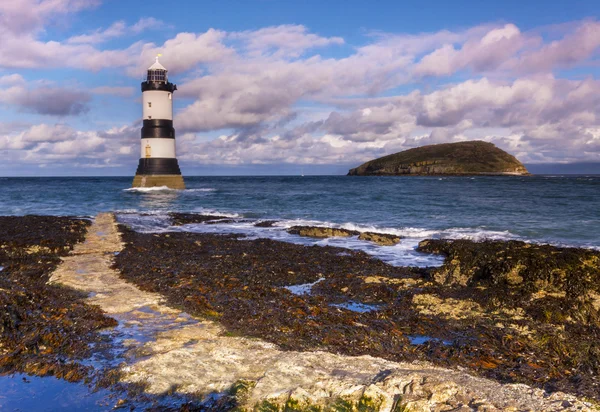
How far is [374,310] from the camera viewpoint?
8.66m

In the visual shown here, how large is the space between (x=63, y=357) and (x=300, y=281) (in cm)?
612

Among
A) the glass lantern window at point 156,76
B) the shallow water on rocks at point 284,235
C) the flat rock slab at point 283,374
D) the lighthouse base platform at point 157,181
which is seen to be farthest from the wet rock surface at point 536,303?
the glass lantern window at point 156,76

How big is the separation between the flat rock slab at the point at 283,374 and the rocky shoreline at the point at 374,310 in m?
0.07

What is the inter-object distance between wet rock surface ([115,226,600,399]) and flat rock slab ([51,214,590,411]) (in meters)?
0.58

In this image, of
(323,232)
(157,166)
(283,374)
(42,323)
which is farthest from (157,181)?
(283,374)

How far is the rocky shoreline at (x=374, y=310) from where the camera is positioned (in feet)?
19.5

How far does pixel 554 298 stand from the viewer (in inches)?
348

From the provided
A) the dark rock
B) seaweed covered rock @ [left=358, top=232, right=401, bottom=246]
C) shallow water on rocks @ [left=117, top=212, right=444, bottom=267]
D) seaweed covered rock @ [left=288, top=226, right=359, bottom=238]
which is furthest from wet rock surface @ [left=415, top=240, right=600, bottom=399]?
the dark rock

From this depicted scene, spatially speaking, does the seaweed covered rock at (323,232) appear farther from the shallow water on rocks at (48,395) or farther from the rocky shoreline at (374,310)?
the shallow water on rocks at (48,395)

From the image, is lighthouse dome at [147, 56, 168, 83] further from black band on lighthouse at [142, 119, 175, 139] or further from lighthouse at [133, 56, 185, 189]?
black band on lighthouse at [142, 119, 175, 139]

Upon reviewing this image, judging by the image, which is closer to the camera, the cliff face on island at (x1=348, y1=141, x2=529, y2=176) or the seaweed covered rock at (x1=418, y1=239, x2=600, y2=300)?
the seaweed covered rock at (x1=418, y1=239, x2=600, y2=300)

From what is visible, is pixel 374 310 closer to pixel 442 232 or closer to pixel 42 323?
pixel 42 323

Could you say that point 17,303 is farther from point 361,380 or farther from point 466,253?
point 466,253

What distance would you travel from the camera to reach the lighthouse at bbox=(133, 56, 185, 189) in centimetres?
4956
